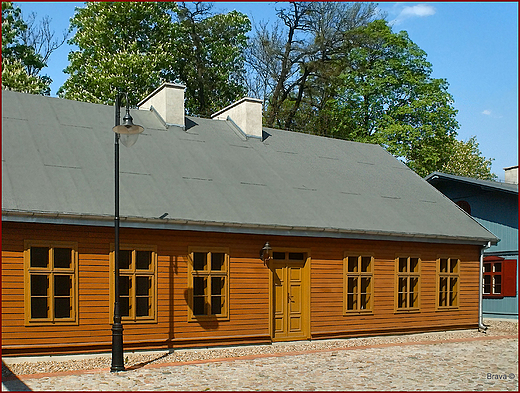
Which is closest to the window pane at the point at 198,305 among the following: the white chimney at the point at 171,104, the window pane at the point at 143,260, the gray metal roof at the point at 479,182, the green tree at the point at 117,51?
the window pane at the point at 143,260

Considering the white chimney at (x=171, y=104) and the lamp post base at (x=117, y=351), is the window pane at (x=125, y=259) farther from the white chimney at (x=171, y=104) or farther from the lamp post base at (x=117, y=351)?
the white chimney at (x=171, y=104)

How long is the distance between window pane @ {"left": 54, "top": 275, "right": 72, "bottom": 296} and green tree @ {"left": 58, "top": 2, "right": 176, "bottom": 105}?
1572 centimetres

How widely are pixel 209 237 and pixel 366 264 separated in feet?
15.5

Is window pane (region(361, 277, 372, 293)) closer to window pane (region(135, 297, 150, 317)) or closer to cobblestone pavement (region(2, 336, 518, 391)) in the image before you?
cobblestone pavement (region(2, 336, 518, 391))

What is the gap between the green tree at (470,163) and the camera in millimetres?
52812

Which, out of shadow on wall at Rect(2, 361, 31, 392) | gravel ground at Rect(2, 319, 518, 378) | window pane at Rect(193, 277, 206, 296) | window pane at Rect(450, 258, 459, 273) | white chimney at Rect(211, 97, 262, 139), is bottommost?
gravel ground at Rect(2, 319, 518, 378)

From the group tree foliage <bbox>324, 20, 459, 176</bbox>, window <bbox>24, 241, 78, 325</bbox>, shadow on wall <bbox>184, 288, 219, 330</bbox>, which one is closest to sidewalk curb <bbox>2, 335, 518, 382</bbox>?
shadow on wall <bbox>184, 288, 219, 330</bbox>

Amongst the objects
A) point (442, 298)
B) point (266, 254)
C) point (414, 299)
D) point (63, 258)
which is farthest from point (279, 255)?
point (442, 298)

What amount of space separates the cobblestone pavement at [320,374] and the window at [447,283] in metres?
3.75

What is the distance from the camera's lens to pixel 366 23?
36094mm

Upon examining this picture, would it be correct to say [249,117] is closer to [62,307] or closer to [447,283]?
[447,283]

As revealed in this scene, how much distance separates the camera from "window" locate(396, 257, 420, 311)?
58.5ft

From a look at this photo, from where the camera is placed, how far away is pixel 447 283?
18.8 metres

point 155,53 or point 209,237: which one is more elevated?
point 155,53
